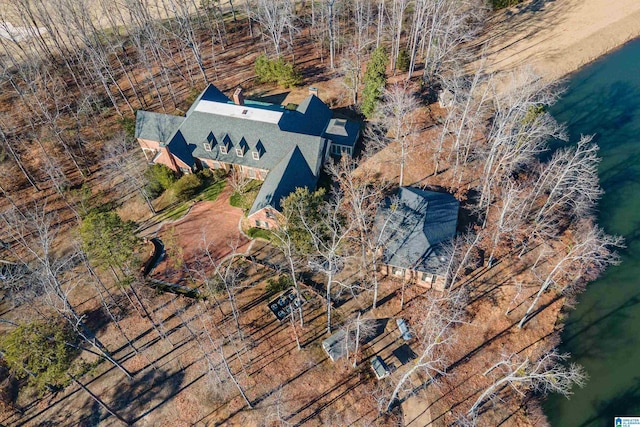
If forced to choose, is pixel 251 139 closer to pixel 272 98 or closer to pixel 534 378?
pixel 272 98

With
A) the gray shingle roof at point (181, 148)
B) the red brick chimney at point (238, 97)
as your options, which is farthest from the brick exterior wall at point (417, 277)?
the red brick chimney at point (238, 97)

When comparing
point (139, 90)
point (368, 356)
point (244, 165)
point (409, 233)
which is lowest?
point (368, 356)

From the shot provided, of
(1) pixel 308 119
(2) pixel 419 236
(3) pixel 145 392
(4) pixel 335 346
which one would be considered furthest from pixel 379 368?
(1) pixel 308 119

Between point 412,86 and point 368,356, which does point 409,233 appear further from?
point 412,86

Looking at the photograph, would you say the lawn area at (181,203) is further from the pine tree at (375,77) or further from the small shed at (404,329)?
the small shed at (404,329)

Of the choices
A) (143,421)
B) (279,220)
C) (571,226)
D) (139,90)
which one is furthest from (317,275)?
(139,90)

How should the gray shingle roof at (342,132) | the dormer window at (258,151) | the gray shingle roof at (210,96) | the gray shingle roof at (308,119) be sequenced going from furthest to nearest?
1. the gray shingle roof at (210,96)
2. the gray shingle roof at (342,132)
3. the gray shingle roof at (308,119)
4. the dormer window at (258,151)
